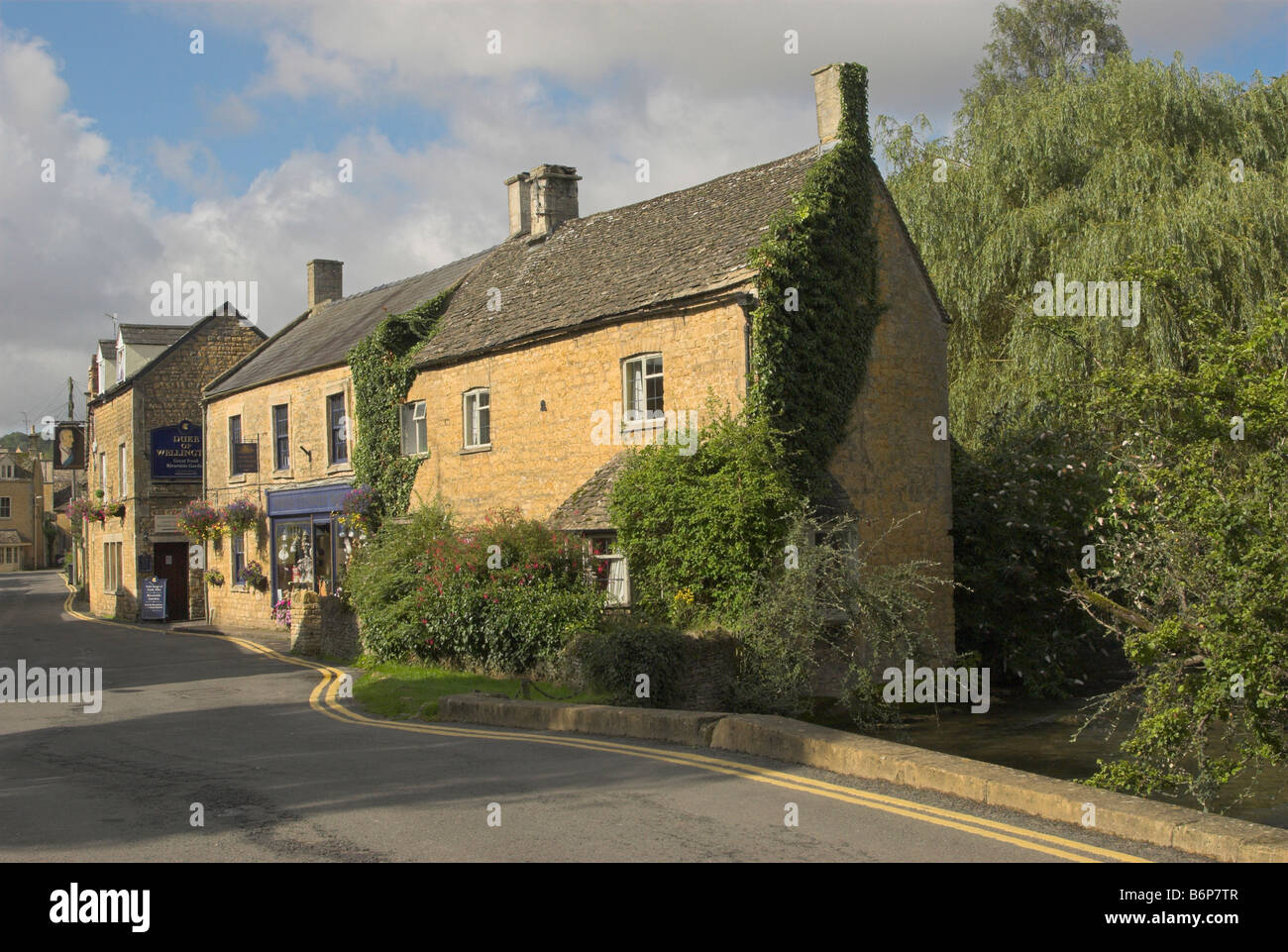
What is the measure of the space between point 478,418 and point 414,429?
2.48m

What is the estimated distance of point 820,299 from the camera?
18.9m

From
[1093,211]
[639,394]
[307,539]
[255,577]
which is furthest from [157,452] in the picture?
[1093,211]

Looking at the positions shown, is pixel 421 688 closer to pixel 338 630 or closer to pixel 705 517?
pixel 705 517

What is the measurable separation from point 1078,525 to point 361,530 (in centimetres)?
1576

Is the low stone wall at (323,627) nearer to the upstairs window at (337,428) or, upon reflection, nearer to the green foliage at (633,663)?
the upstairs window at (337,428)

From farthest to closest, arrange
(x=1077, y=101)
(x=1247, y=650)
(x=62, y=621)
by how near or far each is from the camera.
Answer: (x=62, y=621) < (x=1077, y=101) < (x=1247, y=650)

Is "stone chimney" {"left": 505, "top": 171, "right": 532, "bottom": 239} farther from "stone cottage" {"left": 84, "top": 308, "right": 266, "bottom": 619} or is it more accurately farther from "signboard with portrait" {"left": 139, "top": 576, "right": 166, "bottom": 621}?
"signboard with portrait" {"left": 139, "top": 576, "right": 166, "bottom": 621}

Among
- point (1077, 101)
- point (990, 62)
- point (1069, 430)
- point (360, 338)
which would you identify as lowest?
point (1069, 430)

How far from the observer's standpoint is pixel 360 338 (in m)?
27.9

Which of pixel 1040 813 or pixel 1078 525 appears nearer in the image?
pixel 1040 813

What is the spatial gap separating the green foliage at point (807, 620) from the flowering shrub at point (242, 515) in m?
18.7

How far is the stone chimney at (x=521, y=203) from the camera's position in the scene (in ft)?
92.4

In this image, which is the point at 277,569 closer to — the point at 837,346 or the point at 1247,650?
the point at 837,346

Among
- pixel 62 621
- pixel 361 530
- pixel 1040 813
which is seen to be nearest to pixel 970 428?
pixel 361 530
